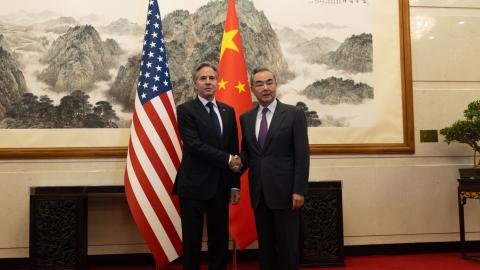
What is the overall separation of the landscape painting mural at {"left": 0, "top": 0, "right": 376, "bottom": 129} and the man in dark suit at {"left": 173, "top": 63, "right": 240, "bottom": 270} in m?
1.16

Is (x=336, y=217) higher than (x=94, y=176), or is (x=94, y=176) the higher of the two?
(x=94, y=176)

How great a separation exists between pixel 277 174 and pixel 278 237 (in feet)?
1.29

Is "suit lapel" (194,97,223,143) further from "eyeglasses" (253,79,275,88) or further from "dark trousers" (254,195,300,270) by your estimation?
"dark trousers" (254,195,300,270)

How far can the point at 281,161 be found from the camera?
2.78 metres

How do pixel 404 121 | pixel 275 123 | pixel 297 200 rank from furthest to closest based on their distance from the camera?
pixel 404 121, pixel 275 123, pixel 297 200

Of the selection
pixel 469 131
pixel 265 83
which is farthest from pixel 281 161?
pixel 469 131

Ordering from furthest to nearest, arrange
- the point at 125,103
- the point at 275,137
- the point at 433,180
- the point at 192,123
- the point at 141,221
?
the point at 433,180, the point at 125,103, the point at 141,221, the point at 192,123, the point at 275,137

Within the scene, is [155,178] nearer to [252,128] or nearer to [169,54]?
[252,128]

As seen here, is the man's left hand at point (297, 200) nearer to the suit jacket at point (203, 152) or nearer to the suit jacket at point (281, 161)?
the suit jacket at point (281, 161)

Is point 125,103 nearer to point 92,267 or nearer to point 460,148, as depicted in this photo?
point 92,267

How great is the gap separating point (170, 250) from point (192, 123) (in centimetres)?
117

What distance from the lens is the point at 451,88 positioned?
185 inches

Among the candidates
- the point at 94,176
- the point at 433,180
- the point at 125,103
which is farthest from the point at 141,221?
the point at 433,180

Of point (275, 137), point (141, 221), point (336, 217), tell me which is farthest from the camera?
point (336, 217)
